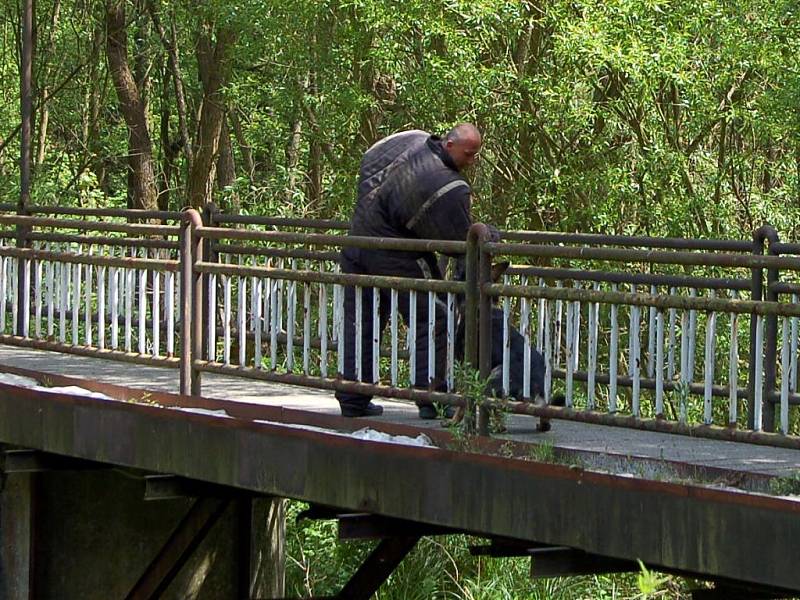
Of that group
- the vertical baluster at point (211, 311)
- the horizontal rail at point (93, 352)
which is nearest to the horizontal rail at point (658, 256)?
the vertical baluster at point (211, 311)

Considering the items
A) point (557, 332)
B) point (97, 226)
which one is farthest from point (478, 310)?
point (97, 226)

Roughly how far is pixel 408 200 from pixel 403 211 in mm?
69

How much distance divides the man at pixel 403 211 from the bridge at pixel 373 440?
16 centimetres

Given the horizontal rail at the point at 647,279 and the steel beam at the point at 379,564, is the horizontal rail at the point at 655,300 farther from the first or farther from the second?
the steel beam at the point at 379,564

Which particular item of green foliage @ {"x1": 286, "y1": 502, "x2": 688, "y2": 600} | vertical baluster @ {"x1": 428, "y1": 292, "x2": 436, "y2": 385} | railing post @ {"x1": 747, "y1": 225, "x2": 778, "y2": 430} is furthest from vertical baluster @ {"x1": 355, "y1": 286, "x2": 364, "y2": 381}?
green foliage @ {"x1": 286, "y1": 502, "x2": 688, "y2": 600}

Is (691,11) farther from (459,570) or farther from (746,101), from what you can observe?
(459,570)

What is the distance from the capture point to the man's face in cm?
862

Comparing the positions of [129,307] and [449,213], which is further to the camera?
[129,307]

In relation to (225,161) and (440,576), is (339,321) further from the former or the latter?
(225,161)

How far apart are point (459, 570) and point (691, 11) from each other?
5.47 metres

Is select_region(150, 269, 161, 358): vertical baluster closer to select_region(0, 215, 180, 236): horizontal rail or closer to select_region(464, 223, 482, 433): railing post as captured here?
select_region(0, 215, 180, 236): horizontal rail

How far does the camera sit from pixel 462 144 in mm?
8617

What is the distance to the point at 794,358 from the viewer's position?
7375 mm

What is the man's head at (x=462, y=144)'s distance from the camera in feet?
28.3
